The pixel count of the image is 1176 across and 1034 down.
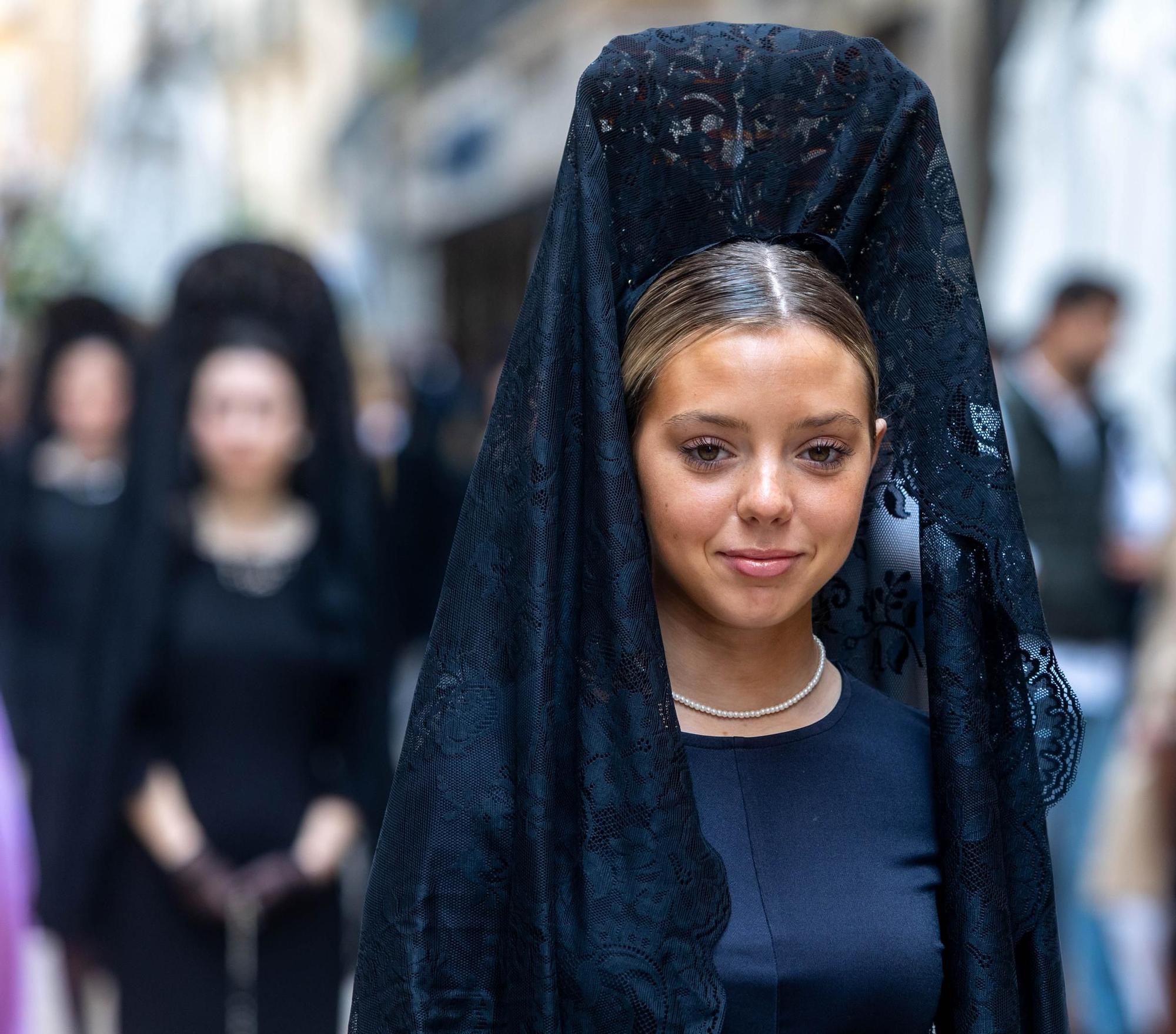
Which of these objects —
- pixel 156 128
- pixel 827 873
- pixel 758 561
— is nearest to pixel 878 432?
pixel 758 561

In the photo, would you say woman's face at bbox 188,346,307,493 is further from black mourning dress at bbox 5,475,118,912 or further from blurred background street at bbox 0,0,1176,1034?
black mourning dress at bbox 5,475,118,912

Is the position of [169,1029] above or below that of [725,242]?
below

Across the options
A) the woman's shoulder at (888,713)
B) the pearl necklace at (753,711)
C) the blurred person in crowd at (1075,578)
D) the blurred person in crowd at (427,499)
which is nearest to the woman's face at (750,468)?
the pearl necklace at (753,711)

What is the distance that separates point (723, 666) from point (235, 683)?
7.08 ft

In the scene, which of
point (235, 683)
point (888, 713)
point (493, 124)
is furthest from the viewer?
point (493, 124)

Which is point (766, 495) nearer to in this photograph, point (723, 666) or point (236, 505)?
point (723, 666)

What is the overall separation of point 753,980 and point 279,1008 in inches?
91.6

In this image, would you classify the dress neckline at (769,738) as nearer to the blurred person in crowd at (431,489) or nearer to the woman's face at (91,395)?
the woman's face at (91,395)

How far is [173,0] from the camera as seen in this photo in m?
27.0

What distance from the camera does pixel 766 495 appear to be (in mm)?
1684

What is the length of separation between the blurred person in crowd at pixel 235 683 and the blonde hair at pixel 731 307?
2.14 metres

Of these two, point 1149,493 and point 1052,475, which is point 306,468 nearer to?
point 1052,475

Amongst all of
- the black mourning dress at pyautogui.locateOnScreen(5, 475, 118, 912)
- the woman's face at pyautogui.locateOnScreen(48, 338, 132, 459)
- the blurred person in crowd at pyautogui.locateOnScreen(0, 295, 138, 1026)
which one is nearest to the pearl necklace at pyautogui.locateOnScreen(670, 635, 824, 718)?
the blurred person in crowd at pyautogui.locateOnScreen(0, 295, 138, 1026)

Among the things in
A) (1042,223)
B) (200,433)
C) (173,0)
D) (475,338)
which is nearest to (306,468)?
(200,433)
